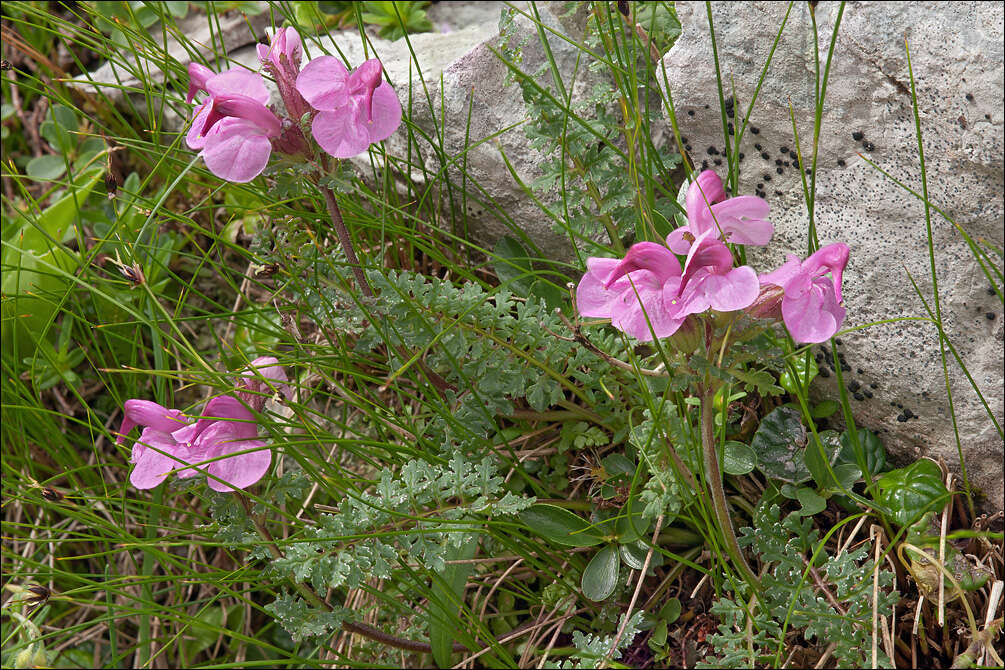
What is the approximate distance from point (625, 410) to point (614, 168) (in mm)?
485

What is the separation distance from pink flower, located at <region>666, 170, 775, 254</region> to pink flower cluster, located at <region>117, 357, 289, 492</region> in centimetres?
75

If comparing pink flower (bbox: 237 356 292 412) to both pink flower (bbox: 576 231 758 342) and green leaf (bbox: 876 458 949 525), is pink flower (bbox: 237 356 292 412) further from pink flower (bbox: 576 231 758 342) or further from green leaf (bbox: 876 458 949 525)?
green leaf (bbox: 876 458 949 525)

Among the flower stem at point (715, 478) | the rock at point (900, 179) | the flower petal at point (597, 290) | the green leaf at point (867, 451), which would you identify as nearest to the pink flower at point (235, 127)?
the flower petal at point (597, 290)

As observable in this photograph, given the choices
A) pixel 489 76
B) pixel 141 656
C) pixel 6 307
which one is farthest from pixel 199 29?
pixel 141 656

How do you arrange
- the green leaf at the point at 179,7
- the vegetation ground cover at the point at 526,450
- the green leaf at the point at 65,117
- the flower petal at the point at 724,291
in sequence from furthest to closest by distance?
1. the green leaf at the point at 179,7
2. the green leaf at the point at 65,117
3. the vegetation ground cover at the point at 526,450
4. the flower petal at the point at 724,291

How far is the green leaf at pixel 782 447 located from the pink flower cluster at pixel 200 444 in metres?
0.91

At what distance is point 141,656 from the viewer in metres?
1.89

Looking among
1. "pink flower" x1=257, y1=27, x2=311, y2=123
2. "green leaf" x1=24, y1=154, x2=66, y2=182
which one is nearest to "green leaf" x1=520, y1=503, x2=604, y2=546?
"pink flower" x1=257, y1=27, x2=311, y2=123

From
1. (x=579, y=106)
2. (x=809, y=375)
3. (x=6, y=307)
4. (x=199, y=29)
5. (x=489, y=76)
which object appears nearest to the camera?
(x=809, y=375)

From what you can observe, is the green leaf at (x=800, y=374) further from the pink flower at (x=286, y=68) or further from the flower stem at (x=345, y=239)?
the pink flower at (x=286, y=68)

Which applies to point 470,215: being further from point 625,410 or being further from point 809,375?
point 809,375

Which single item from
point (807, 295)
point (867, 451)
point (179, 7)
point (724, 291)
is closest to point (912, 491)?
point (867, 451)

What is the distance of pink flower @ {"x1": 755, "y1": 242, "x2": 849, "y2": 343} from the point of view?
114 cm

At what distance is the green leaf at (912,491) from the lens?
145 cm
